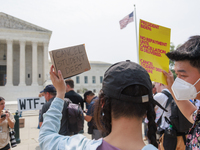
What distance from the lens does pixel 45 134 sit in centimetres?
130

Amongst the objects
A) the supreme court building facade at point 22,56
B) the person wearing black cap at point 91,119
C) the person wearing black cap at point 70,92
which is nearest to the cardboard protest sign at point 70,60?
the person wearing black cap at point 91,119

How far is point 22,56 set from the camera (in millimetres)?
35312

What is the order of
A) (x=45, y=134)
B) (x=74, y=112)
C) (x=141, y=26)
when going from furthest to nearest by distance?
1. (x=74, y=112)
2. (x=141, y=26)
3. (x=45, y=134)

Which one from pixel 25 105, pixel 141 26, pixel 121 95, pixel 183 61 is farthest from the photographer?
pixel 25 105

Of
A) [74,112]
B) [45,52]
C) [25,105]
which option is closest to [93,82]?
[45,52]

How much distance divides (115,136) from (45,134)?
54 cm

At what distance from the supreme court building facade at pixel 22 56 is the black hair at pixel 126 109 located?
3214 cm

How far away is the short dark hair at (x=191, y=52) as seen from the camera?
5.38 feet

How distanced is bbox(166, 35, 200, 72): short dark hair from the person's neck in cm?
92

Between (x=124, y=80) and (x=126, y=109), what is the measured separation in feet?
0.62

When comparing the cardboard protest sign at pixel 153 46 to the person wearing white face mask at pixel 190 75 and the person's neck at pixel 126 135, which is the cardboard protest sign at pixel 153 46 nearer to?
the person wearing white face mask at pixel 190 75

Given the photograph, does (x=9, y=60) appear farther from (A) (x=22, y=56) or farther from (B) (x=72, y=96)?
(B) (x=72, y=96)

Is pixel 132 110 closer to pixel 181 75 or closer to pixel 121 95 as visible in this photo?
pixel 121 95

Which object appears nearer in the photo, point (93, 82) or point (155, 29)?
point (155, 29)
